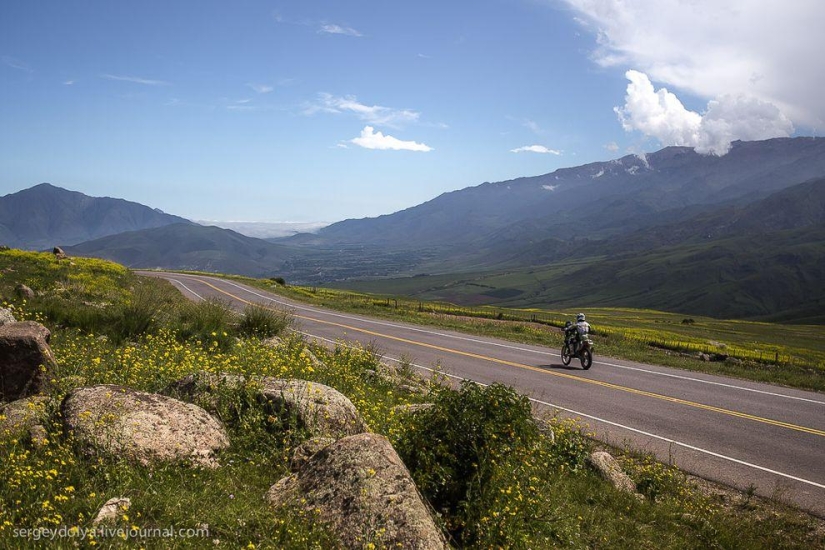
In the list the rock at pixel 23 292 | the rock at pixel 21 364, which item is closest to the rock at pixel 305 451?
the rock at pixel 21 364

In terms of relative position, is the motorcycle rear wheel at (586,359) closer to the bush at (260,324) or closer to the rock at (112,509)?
the bush at (260,324)

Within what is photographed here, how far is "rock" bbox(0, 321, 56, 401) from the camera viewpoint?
6617 millimetres

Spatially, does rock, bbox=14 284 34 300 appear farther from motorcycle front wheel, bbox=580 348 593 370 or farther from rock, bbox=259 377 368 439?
motorcycle front wheel, bbox=580 348 593 370

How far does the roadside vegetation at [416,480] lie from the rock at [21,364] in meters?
0.27

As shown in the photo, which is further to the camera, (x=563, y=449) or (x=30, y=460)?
(x=563, y=449)

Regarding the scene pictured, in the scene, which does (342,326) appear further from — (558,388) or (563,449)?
(563,449)

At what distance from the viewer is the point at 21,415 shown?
5.70 meters

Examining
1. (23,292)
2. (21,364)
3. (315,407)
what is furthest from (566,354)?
(23,292)

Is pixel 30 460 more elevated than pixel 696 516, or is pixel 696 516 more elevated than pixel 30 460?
pixel 30 460

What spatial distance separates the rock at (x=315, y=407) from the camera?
6.60 meters

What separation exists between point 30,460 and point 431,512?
13.4 feet

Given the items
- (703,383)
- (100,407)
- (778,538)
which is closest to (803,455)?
(778,538)

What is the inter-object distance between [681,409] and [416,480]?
1156 cm

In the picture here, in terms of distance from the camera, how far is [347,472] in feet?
16.1
